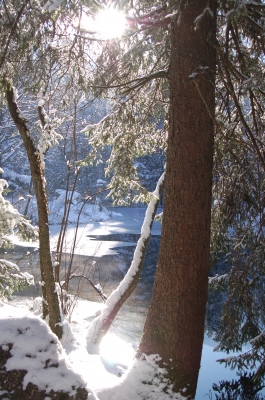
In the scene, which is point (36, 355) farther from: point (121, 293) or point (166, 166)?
point (121, 293)

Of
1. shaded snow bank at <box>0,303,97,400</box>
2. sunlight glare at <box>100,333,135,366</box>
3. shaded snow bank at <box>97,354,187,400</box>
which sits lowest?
sunlight glare at <box>100,333,135,366</box>

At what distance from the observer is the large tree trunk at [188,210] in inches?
127

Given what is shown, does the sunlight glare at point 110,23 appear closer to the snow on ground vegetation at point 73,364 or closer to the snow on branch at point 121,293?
the snow on branch at point 121,293

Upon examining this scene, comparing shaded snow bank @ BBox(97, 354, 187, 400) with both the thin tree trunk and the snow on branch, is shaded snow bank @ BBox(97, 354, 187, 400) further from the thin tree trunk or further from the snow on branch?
the snow on branch

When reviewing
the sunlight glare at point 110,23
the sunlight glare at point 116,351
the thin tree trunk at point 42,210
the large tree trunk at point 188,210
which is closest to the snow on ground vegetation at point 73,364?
the sunlight glare at point 116,351

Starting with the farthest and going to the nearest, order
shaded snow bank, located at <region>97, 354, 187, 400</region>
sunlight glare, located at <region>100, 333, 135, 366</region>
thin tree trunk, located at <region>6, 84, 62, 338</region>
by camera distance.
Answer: sunlight glare, located at <region>100, 333, 135, 366</region>, thin tree trunk, located at <region>6, 84, 62, 338</region>, shaded snow bank, located at <region>97, 354, 187, 400</region>

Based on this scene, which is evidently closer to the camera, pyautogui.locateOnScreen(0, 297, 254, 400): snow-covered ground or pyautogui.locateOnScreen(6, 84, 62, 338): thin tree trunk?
pyautogui.locateOnScreen(0, 297, 254, 400): snow-covered ground

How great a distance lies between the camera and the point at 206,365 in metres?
6.62

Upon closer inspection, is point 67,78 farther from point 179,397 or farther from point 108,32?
point 179,397

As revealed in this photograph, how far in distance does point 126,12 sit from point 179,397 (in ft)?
10.4

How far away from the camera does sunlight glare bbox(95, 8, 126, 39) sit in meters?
3.10

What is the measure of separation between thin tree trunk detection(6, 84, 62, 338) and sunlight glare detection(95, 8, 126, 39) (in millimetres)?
1139

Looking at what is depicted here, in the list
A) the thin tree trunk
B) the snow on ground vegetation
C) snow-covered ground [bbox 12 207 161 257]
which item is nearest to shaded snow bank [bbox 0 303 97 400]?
the snow on ground vegetation

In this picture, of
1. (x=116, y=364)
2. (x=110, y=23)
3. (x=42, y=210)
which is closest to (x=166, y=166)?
(x=110, y=23)
